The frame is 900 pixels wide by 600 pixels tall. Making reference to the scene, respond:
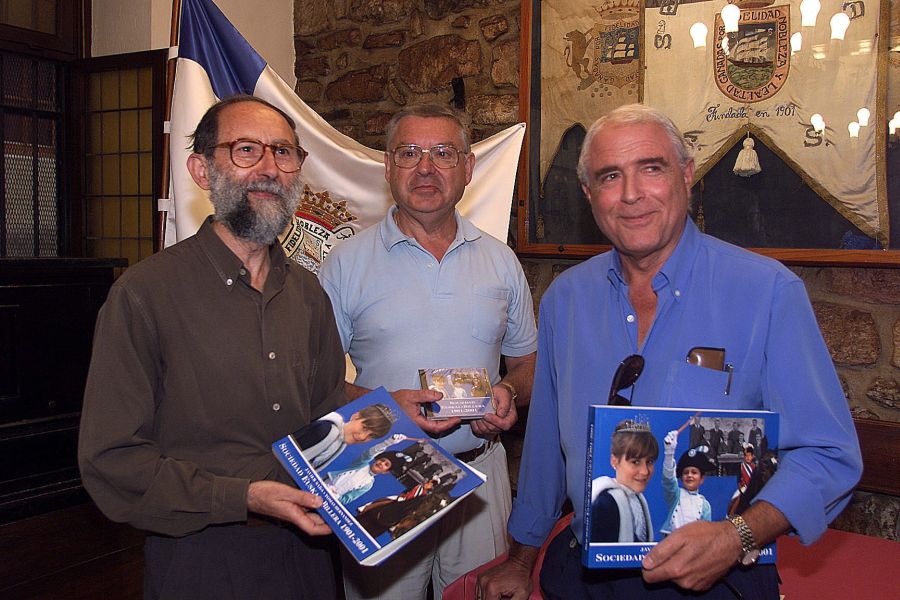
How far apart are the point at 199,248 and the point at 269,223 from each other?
0.18m

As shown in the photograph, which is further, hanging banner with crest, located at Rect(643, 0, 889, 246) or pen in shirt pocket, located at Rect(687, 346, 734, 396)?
hanging banner with crest, located at Rect(643, 0, 889, 246)

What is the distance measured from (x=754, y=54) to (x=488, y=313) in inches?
67.4

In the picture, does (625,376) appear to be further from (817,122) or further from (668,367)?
(817,122)

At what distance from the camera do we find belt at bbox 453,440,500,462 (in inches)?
93.0

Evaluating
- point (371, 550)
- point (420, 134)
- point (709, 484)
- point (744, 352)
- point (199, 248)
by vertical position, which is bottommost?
point (371, 550)

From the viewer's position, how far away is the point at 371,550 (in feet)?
4.59

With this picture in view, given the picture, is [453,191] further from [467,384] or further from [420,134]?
[467,384]

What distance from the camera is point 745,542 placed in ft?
4.56

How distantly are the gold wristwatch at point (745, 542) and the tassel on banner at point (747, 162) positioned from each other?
212 cm

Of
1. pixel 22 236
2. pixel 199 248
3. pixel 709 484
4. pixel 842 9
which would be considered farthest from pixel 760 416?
pixel 22 236

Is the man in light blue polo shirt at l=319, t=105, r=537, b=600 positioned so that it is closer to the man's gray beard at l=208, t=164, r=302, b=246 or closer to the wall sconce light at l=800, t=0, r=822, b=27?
the man's gray beard at l=208, t=164, r=302, b=246

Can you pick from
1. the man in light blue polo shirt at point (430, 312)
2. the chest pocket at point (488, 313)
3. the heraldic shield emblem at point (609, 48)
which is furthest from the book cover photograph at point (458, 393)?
the heraldic shield emblem at point (609, 48)

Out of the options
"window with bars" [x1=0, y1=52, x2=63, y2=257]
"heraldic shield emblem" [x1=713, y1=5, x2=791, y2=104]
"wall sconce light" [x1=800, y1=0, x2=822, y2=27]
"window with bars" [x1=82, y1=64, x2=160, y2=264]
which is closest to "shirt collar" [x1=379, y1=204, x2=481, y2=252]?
"heraldic shield emblem" [x1=713, y1=5, x2=791, y2=104]

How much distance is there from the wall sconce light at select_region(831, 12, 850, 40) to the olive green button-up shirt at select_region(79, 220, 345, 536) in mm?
2364
